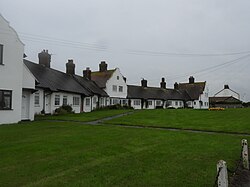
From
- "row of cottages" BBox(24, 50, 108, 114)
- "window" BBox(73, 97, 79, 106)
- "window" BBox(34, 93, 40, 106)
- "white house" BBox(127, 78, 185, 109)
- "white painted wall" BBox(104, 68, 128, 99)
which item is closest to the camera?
"window" BBox(34, 93, 40, 106)

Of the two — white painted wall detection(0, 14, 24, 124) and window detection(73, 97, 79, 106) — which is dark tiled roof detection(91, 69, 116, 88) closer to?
window detection(73, 97, 79, 106)

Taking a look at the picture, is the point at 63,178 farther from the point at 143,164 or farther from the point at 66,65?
the point at 66,65

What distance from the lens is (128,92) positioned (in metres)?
61.6

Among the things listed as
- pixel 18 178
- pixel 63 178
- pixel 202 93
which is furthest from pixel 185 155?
pixel 202 93

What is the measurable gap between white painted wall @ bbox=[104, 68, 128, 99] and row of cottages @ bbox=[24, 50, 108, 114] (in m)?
2.09

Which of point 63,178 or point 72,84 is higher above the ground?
point 72,84

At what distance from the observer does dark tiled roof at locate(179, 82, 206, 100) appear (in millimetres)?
76062

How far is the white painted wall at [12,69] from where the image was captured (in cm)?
2277

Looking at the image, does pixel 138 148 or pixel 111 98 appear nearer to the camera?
pixel 138 148

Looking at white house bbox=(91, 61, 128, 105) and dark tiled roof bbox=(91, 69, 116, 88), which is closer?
dark tiled roof bbox=(91, 69, 116, 88)

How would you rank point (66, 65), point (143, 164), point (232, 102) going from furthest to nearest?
point (232, 102)
point (66, 65)
point (143, 164)

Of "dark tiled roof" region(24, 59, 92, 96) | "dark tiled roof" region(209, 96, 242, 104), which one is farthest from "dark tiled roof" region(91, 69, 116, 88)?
"dark tiled roof" region(209, 96, 242, 104)

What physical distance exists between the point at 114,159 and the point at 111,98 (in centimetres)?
4502

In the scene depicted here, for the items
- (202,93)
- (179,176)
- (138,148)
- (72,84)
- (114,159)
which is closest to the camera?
(179,176)
